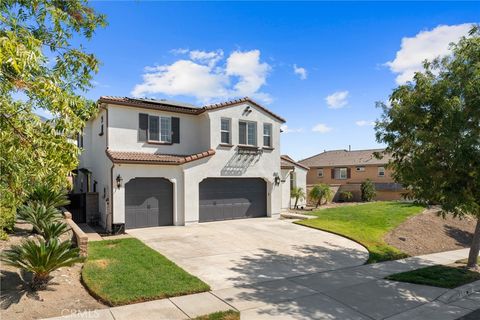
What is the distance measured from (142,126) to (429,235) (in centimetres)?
1570

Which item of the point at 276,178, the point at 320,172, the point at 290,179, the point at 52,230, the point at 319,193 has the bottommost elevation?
the point at 52,230

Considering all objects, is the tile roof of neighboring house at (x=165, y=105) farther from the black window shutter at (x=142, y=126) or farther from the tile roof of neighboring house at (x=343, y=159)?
the tile roof of neighboring house at (x=343, y=159)

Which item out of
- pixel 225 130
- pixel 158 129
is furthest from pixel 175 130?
pixel 225 130

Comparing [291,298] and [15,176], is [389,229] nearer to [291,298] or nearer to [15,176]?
[291,298]

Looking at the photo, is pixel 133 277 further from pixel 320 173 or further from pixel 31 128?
pixel 320 173

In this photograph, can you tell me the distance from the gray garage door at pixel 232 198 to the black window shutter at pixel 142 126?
4.04m

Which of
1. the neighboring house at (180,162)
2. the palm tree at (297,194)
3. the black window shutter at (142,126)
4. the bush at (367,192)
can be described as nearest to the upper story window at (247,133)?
the neighboring house at (180,162)

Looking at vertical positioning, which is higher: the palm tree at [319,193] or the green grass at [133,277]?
the palm tree at [319,193]

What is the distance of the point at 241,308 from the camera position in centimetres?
698

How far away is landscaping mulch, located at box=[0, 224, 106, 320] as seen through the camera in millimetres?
6441

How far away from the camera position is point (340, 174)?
38.9 meters

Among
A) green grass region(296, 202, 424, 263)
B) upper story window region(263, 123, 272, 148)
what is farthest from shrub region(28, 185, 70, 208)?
green grass region(296, 202, 424, 263)

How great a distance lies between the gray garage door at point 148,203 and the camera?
1568 centimetres

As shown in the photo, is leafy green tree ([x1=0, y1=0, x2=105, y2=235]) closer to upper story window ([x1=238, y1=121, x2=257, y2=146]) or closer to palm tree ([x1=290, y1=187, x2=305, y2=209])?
upper story window ([x1=238, y1=121, x2=257, y2=146])
